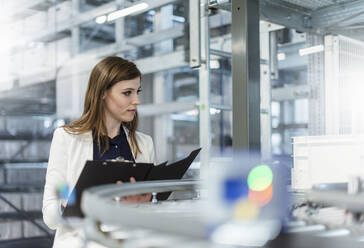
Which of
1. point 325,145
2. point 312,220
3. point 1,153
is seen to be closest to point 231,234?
point 312,220

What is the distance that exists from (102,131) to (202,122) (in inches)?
42.9

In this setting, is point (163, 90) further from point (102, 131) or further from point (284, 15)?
point (284, 15)

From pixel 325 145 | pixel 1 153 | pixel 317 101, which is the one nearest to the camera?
pixel 325 145

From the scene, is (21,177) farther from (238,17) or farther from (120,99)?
(238,17)

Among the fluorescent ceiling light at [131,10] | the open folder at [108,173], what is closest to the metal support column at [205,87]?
the fluorescent ceiling light at [131,10]

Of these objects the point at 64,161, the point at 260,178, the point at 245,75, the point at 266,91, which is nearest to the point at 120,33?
the point at 266,91

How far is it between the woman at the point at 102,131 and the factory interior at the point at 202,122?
33 millimetres

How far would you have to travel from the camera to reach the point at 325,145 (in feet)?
3.59

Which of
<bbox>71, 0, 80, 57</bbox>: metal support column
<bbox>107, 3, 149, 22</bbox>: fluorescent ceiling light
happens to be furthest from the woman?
<bbox>71, 0, 80, 57</bbox>: metal support column

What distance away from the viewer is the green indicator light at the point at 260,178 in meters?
0.51

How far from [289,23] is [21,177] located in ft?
8.90

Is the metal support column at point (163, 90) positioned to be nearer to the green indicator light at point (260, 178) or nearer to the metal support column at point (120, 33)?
the metal support column at point (120, 33)

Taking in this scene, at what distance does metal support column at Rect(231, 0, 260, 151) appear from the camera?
0.79 meters

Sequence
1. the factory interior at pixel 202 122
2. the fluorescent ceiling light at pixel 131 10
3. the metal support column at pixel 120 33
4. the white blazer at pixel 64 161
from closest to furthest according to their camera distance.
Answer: the factory interior at pixel 202 122 → the white blazer at pixel 64 161 → the fluorescent ceiling light at pixel 131 10 → the metal support column at pixel 120 33
